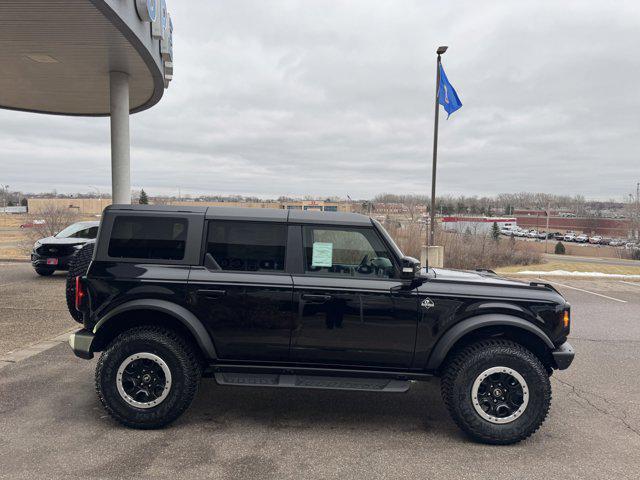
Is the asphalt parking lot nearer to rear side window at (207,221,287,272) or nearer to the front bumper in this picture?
the front bumper

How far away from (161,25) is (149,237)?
7.21 meters

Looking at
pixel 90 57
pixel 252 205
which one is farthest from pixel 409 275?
pixel 252 205

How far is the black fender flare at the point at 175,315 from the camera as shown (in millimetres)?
3508

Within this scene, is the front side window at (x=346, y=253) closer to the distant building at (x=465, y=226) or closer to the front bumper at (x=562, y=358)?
the front bumper at (x=562, y=358)

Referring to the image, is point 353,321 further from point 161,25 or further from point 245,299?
point 161,25

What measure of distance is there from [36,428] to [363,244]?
3074mm

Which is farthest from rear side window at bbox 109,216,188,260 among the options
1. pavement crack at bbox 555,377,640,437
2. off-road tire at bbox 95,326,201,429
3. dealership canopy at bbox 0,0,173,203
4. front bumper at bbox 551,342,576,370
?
dealership canopy at bbox 0,0,173,203

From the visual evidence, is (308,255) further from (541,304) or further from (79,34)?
(79,34)

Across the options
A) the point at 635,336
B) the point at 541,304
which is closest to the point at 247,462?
the point at 541,304

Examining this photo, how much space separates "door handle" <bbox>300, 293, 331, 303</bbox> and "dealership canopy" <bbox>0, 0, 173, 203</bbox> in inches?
228

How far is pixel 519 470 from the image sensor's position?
10.1 ft

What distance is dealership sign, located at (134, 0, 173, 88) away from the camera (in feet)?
25.0

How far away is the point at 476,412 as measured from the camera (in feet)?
11.4

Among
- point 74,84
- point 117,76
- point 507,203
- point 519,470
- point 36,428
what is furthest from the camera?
point 507,203
